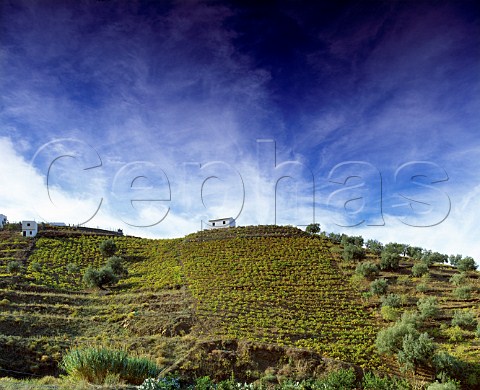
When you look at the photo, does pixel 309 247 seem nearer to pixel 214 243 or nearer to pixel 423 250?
pixel 214 243

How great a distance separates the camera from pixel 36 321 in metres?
23.5

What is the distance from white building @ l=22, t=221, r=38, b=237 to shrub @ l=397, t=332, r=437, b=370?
50637mm

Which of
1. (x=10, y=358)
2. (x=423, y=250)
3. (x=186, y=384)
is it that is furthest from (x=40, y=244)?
(x=423, y=250)

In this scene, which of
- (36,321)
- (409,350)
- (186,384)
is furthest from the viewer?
(36,321)

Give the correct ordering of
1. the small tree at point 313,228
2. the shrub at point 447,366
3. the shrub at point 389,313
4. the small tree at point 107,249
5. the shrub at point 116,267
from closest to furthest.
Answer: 1. the shrub at point 447,366
2. the shrub at point 389,313
3. the shrub at point 116,267
4. the small tree at point 107,249
5. the small tree at point 313,228

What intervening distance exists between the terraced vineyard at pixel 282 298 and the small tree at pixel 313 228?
735cm

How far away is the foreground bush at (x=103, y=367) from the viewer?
10242 millimetres

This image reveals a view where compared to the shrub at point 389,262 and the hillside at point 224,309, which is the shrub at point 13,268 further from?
the shrub at point 389,262

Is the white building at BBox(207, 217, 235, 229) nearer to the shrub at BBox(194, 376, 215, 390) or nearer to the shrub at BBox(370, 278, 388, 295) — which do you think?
the shrub at BBox(370, 278, 388, 295)

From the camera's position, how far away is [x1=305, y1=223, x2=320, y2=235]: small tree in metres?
52.7

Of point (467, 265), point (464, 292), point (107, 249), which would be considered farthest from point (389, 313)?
point (107, 249)

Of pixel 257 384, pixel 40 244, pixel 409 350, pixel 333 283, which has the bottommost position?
pixel 257 384

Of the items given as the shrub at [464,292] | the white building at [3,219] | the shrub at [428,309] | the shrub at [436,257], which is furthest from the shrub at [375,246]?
the white building at [3,219]

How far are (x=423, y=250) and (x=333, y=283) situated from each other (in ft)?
67.1
